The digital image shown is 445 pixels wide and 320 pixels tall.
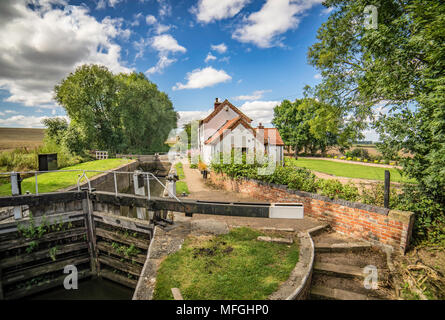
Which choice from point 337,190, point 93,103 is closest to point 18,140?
point 93,103

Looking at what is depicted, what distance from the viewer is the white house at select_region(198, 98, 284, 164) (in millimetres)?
21422

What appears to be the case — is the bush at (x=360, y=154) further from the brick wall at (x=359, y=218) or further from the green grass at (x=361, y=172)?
the brick wall at (x=359, y=218)

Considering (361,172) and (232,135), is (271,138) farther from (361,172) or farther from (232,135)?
(361,172)

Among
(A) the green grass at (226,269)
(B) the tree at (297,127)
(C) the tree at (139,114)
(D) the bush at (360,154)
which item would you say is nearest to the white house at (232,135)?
(C) the tree at (139,114)

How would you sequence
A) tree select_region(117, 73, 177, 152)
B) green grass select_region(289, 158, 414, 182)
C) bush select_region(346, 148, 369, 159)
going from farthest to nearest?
tree select_region(117, 73, 177, 152) < bush select_region(346, 148, 369, 159) < green grass select_region(289, 158, 414, 182)

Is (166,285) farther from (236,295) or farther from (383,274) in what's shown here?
(383,274)

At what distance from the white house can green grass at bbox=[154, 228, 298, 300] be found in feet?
43.1

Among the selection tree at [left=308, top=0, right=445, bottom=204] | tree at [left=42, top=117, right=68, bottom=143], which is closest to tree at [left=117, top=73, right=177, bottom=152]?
tree at [left=42, top=117, right=68, bottom=143]

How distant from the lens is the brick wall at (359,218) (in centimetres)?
490

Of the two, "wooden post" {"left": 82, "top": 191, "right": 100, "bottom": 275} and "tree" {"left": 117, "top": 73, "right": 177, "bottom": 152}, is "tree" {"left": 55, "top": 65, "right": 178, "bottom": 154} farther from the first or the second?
"wooden post" {"left": 82, "top": 191, "right": 100, "bottom": 275}

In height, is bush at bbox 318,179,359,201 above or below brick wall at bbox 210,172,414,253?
above

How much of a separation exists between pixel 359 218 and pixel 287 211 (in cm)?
283
